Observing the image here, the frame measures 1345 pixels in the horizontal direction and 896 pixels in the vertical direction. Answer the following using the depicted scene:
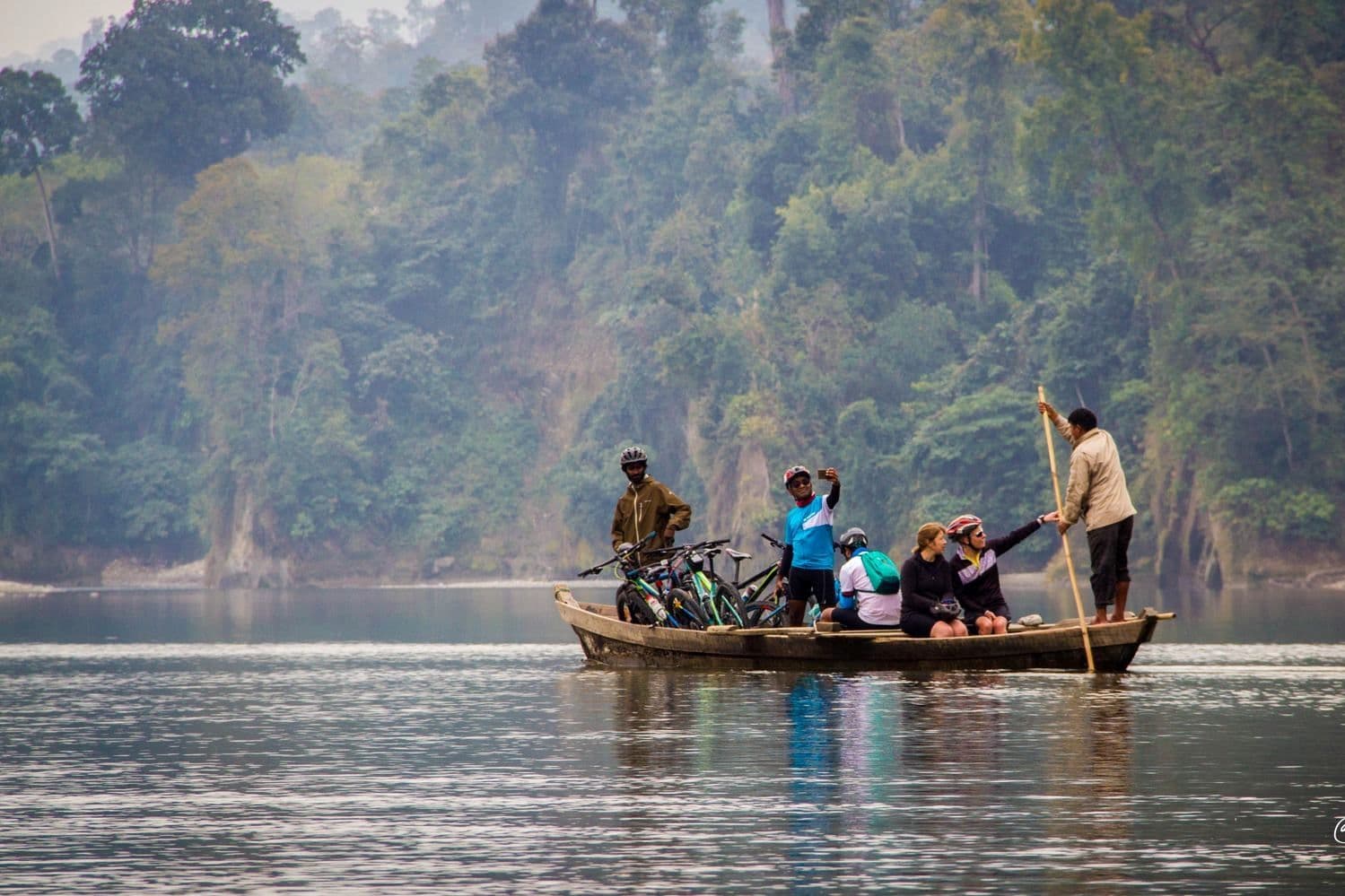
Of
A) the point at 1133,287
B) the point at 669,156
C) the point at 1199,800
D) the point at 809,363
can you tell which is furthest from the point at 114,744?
the point at 669,156

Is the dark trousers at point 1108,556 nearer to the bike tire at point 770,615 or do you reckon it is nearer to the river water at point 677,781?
the river water at point 677,781

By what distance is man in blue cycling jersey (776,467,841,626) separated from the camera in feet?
68.6

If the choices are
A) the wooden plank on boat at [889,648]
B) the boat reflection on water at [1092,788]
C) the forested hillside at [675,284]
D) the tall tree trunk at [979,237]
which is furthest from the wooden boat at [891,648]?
the tall tree trunk at [979,237]

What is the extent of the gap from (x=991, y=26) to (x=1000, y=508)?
19436 millimetres

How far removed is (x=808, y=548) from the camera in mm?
21156

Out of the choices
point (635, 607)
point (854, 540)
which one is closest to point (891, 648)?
→ point (854, 540)

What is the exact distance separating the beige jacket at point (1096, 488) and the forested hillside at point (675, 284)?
124 feet

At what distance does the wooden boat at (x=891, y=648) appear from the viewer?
1892cm

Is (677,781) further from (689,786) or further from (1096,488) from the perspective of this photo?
(1096,488)

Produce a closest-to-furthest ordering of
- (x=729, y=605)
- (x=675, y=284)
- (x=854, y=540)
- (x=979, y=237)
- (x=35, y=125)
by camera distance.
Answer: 1. (x=854, y=540)
2. (x=729, y=605)
3. (x=979, y=237)
4. (x=675, y=284)
5. (x=35, y=125)

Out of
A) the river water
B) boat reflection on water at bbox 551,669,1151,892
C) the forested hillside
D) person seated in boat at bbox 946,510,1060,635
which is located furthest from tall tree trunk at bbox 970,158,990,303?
boat reflection on water at bbox 551,669,1151,892

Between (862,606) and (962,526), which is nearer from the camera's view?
(962,526)

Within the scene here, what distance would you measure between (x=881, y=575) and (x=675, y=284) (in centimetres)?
5716

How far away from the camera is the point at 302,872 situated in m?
9.51
